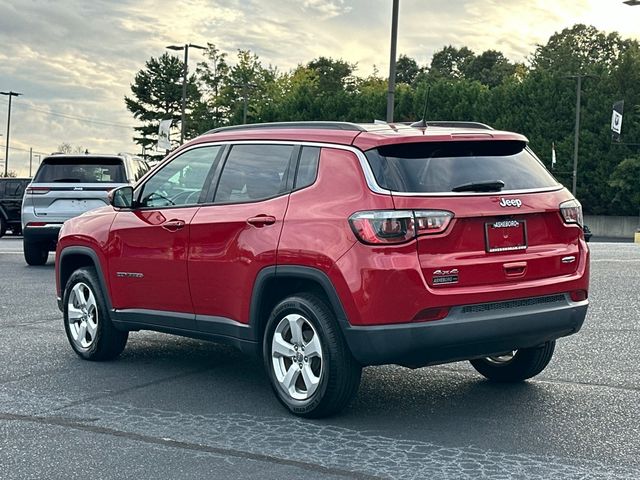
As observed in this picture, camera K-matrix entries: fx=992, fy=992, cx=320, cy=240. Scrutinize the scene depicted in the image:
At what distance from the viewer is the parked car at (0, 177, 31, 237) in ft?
98.7

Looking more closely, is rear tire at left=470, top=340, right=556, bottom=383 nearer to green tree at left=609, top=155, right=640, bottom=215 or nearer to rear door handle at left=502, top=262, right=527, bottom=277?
rear door handle at left=502, top=262, right=527, bottom=277

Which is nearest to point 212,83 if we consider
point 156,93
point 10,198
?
point 156,93

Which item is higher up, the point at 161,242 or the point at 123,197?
the point at 123,197

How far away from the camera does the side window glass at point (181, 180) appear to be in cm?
693

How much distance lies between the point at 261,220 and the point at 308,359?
92 cm

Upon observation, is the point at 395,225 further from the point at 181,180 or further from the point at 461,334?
the point at 181,180

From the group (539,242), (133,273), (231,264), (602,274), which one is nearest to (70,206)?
(602,274)

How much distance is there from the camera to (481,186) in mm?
5762

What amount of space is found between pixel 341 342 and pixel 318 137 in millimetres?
1309

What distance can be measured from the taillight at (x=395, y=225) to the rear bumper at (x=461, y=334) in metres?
0.47

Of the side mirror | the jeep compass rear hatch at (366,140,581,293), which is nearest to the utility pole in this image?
the side mirror

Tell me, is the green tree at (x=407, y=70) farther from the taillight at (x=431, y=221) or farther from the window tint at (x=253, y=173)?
the taillight at (x=431, y=221)

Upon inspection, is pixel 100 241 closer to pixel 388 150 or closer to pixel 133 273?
pixel 133 273

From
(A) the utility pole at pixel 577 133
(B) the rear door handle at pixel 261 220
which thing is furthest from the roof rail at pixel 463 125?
(A) the utility pole at pixel 577 133
